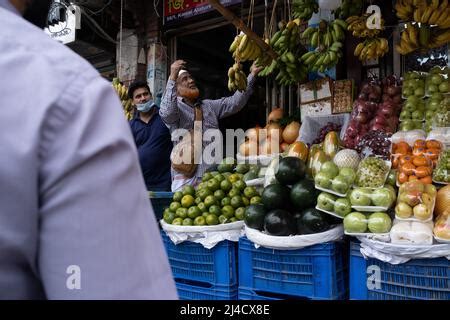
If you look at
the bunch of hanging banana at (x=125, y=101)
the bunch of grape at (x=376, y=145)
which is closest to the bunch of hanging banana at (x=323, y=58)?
the bunch of grape at (x=376, y=145)

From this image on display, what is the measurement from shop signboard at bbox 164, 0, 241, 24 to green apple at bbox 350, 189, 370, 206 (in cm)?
339

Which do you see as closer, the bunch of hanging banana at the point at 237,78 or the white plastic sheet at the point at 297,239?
the white plastic sheet at the point at 297,239

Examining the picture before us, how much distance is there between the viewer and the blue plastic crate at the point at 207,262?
278 centimetres

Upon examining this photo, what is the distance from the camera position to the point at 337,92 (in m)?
4.19

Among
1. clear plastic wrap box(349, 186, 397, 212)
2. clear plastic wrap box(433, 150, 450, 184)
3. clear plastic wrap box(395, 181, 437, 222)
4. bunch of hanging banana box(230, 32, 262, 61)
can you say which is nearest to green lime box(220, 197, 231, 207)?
clear plastic wrap box(349, 186, 397, 212)

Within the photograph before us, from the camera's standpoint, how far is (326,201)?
2.56m

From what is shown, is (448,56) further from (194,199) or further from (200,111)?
(194,199)

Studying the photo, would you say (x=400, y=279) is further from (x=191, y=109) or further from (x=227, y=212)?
(x=191, y=109)

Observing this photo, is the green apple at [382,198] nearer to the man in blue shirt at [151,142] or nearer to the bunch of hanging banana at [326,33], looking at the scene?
the bunch of hanging banana at [326,33]

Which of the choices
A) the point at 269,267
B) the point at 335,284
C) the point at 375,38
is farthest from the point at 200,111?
the point at 335,284

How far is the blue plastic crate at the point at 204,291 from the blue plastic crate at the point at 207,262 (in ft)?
0.13

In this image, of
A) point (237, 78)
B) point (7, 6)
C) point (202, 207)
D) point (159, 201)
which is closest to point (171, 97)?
point (237, 78)

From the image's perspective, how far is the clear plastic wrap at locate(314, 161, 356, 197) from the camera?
8.40ft

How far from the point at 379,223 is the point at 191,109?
2.50 m
